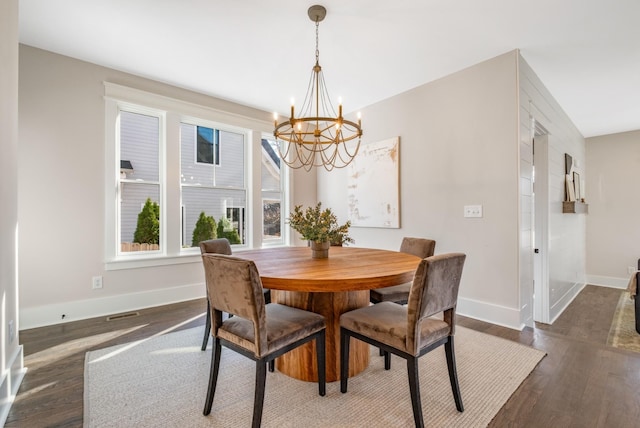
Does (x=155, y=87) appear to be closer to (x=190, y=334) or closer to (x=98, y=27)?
(x=98, y=27)

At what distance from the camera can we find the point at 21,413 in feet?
5.25

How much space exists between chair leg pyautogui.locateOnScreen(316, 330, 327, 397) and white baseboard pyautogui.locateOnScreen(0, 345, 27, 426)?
162 cm

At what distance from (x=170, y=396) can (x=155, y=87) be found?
3.26 meters

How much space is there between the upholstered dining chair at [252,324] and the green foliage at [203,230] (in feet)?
7.96

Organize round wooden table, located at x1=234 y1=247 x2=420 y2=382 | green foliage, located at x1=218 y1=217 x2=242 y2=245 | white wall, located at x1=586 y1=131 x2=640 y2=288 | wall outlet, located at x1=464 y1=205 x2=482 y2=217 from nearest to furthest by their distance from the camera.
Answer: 1. round wooden table, located at x1=234 y1=247 x2=420 y2=382
2. wall outlet, located at x1=464 y1=205 x2=482 y2=217
3. green foliage, located at x1=218 y1=217 x2=242 y2=245
4. white wall, located at x1=586 y1=131 x2=640 y2=288

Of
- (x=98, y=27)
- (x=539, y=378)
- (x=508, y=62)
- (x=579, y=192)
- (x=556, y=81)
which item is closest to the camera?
(x=539, y=378)

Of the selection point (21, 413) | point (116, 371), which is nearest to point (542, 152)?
point (116, 371)

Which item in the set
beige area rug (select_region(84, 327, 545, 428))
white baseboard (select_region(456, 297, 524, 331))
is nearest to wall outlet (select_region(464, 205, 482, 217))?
white baseboard (select_region(456, 297, 524, 331))

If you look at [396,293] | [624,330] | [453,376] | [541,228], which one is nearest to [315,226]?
[396,293]

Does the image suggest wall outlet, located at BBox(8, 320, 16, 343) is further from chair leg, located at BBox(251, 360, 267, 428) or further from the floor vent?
chair leg, located at BBox(251, 360, 267, 428)

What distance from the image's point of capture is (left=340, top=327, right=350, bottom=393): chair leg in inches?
68.8

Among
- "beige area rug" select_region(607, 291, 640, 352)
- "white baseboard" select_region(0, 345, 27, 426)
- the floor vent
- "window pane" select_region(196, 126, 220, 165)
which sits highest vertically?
"window pane" select_region(196, 126, 220, 165)

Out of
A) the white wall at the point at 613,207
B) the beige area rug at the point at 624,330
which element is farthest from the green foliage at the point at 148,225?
the white wall at the point at 613,207

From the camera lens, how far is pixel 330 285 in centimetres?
149
